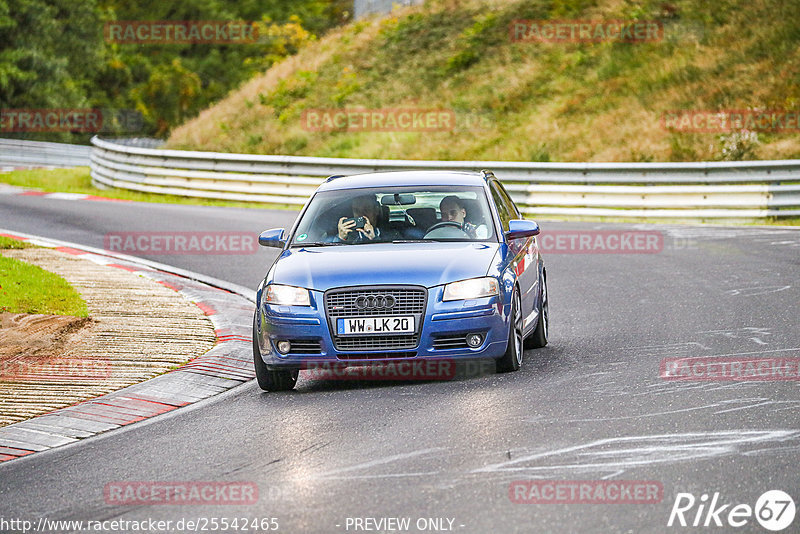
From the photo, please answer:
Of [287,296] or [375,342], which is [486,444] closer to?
[375,342]

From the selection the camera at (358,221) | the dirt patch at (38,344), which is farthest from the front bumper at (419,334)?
the dirt patch at (38,344)

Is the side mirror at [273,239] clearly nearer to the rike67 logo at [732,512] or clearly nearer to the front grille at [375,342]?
the front grille at [375,342]

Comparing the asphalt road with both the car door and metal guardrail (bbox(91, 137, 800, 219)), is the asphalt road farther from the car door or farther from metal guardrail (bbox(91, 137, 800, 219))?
metal guardrail (bbox(91, 137, 800, 219))

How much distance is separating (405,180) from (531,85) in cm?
2708

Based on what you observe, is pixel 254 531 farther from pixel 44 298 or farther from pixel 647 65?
pixel 647 65

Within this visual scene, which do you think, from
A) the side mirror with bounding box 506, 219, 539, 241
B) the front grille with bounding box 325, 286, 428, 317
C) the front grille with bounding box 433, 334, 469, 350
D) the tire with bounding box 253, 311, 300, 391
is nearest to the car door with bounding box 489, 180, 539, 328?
the side mirror with bounding box 506, 219, 539, 241

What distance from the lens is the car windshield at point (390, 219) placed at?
984 centimetres

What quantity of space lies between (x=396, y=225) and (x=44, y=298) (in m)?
4.77

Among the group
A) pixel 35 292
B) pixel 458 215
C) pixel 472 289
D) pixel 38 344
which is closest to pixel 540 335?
pixel 458 215

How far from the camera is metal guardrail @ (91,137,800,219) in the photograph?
2192 centimetres

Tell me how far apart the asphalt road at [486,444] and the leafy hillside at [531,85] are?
676 inches

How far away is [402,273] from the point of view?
28.9ft

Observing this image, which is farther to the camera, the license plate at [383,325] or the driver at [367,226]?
the driver at [367,226]

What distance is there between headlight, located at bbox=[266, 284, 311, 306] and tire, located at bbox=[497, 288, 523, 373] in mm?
1534
